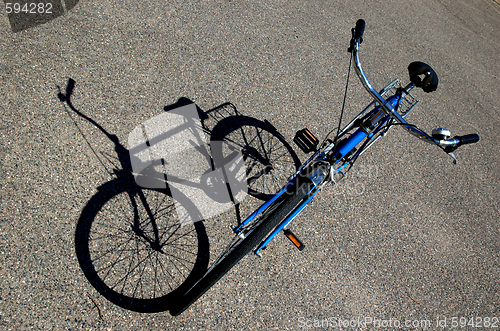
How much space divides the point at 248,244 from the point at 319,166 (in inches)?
41.8

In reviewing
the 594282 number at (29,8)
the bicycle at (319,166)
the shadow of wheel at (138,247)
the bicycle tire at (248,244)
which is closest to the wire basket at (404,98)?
the bicycle at (319,166)

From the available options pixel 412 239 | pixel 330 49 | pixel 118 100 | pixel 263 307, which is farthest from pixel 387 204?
pixel 118 100

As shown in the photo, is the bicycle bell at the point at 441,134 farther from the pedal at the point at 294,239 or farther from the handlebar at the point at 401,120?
the pedal at the point at 294,239

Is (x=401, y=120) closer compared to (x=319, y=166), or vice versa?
(x=401, y=120)

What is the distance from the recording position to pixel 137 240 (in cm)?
310

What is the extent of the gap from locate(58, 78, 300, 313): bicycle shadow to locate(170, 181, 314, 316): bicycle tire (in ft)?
1.75

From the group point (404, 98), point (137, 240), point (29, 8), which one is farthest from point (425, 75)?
point (29, 8)

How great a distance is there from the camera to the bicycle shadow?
115 inches

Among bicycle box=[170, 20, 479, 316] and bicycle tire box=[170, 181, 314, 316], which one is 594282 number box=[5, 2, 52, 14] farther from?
bicycle tire box=[170, 181, 314, 316]

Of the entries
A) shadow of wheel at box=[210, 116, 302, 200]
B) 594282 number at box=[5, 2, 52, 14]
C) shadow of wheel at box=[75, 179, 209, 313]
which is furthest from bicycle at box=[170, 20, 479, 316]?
594282 number at box=[5, 2, 52, 14]

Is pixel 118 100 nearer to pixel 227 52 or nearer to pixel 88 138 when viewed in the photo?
pixel 88 138

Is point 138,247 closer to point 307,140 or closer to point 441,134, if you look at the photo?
point 307,140

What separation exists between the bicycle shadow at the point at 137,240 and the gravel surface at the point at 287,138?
9 cm

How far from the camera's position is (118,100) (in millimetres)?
3838
